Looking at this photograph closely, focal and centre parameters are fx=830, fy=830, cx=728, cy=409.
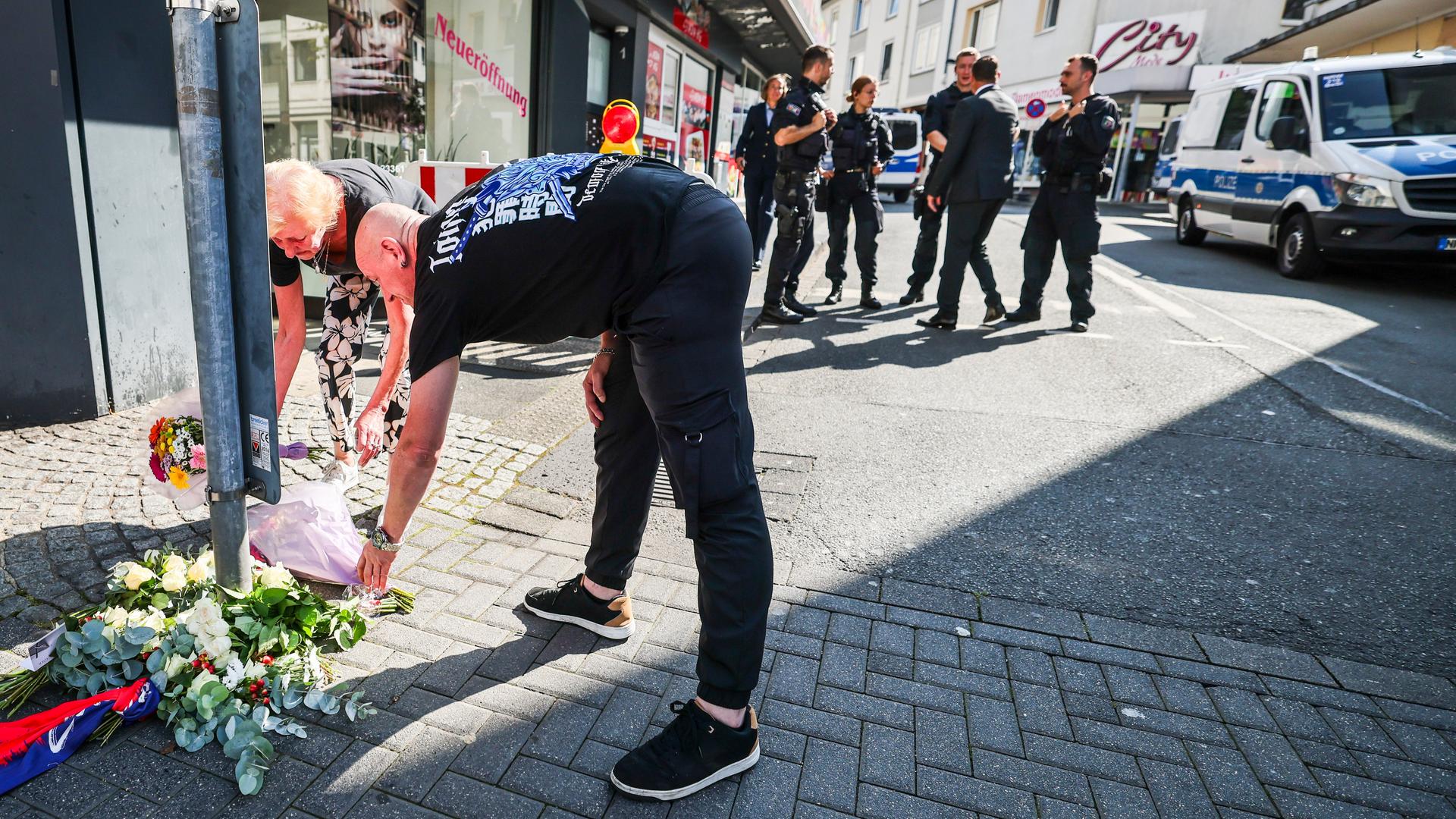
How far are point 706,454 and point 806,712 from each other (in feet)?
2.92

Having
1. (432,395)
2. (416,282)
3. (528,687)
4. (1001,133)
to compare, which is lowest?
(528,687)

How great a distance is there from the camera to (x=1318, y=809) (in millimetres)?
2000

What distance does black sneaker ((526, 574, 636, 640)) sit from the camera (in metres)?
2.55

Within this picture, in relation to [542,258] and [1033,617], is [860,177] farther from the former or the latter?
[542,258]

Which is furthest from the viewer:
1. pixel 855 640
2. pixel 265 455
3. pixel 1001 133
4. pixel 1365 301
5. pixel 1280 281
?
pixel 1280 281

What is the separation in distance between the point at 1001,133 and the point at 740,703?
19.4 feet

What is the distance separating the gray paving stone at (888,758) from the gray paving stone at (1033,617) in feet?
2.38

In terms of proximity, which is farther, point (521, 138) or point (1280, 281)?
point (1280, 281)

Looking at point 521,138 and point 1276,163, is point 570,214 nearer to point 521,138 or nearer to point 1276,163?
point 521,138

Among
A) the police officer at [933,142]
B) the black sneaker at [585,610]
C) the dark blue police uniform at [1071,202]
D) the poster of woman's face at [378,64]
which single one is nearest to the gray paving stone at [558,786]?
Answer: the black sneaker at [585,610]

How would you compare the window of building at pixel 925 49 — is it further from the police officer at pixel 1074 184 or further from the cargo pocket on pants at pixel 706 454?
the cargo pocket on pants at pixel 706 454

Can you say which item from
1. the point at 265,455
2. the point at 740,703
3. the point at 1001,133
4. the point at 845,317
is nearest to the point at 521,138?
the point at 845,317

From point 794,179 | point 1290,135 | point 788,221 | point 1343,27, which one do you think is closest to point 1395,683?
point 788,221

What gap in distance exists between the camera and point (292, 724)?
80.8 inches
